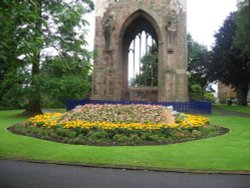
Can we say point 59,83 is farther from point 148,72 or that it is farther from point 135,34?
point 148,72

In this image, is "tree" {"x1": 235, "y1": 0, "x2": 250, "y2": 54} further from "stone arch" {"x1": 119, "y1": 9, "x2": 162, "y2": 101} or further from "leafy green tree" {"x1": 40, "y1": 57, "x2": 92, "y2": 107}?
"leafy green tree" {"x1": 40, "y1": 57, "x2": 92, "y2": 107}

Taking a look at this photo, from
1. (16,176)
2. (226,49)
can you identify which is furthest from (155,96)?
(16,176)

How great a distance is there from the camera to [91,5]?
1170 inches

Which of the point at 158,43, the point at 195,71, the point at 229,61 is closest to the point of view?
the point at 158,43

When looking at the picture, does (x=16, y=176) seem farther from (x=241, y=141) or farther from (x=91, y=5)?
(x=91, y=5)

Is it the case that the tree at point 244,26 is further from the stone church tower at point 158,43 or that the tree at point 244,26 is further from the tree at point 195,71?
the tree at point 195,71

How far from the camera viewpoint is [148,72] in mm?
40250

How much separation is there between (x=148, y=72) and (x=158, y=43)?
7622mm

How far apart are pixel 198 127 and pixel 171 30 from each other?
1728 cm

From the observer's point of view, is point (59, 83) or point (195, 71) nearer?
point (59, 83)

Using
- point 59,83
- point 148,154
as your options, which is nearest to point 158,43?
point 59,83

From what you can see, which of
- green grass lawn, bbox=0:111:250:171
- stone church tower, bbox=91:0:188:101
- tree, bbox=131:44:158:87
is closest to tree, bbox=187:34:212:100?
tree, bbox=131:44:158:87

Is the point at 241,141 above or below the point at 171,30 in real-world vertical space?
below

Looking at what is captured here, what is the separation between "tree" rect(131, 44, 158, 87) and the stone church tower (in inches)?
112
